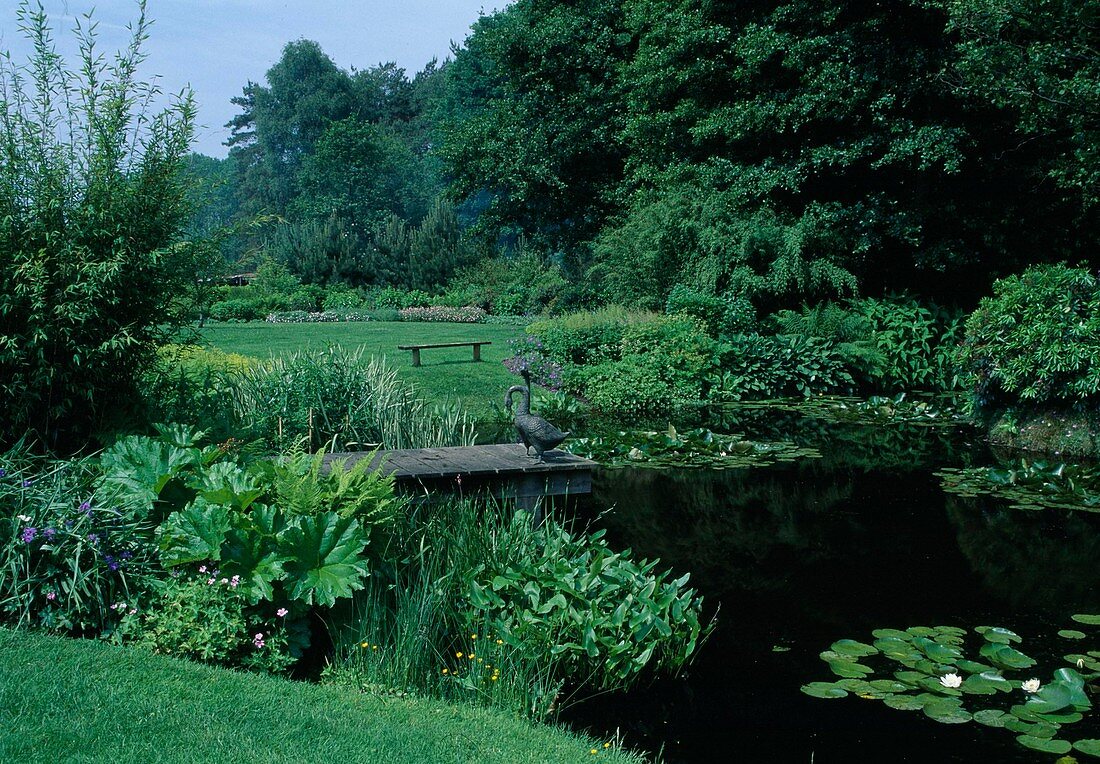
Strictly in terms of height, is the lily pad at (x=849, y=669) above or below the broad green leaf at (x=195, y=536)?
below

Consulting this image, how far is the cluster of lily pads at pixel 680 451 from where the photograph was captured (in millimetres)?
9648

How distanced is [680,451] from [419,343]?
10.3 metres

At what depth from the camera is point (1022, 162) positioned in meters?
16.4

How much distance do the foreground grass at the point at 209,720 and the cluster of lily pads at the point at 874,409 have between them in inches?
403

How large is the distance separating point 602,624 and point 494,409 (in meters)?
7.83

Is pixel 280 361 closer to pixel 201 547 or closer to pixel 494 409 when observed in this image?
pixel 494 409

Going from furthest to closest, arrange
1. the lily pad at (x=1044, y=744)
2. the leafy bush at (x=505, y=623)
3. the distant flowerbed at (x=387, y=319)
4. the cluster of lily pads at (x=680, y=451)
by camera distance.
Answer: the distant flowerbed at (x=387, y=319) → the cluster of lily pads at (x=680, y=451) → the leafy bush at (x=505, y=623) → the lily pad at (x=1044, y=744)

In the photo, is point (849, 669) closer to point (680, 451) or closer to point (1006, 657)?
point (1006, 657)

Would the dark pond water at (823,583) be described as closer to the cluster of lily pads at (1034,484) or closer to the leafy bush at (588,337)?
the cluster of lily pads at (1034,484)

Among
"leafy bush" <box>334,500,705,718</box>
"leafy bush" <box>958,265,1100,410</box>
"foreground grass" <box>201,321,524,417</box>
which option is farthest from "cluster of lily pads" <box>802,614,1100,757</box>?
"foreground grass" <box>201,321,524,417</box>

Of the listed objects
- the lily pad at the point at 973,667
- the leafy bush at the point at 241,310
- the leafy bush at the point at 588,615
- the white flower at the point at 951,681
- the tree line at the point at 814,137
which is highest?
the tree line at the point at 814,137

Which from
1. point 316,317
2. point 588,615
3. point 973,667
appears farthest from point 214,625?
point 316,317

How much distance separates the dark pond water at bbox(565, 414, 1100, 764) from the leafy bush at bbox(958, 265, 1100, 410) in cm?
113

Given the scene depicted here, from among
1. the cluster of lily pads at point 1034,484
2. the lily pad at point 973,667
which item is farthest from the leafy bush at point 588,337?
the lily pad at point 973,667
